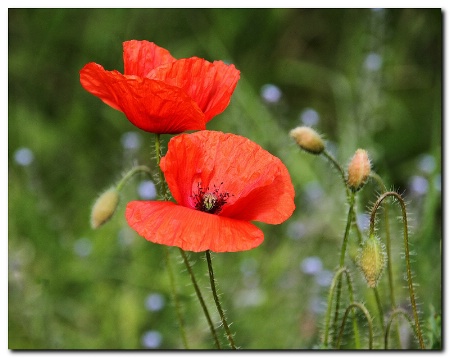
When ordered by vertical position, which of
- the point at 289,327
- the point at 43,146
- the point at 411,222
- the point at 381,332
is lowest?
the point at 381,332

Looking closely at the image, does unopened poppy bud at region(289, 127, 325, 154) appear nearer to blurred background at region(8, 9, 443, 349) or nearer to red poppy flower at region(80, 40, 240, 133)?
red poppy flower at region(80, 40, 240, 133)

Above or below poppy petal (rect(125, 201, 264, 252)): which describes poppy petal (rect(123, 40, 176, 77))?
above

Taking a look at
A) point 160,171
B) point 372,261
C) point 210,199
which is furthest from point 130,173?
point 372,261

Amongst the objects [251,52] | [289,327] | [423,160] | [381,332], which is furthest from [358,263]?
[251,52]

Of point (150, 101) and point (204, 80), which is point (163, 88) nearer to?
point (150, 101)

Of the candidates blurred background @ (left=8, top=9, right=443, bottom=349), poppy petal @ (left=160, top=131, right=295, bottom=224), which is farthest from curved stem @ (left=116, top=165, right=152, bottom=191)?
blurred background @ (left=8, top=9, right=443, bottom=349)

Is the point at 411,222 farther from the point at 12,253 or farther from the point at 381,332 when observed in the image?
the point at 12,253

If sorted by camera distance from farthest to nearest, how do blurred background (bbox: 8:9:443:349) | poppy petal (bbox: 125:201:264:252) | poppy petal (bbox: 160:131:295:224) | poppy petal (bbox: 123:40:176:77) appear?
1. blurred background (bbox: 8:9:443:349)
2. poppy petal (bbox: 123:40:176:77)
3. poppy petal (bbox: 160:131:295:224)
4. poppy petal (bbox: 125:201:264:252)
